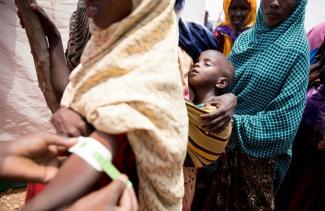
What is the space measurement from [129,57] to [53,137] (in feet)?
0.94

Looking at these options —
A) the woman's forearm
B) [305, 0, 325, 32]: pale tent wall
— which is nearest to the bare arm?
the woman's forearm

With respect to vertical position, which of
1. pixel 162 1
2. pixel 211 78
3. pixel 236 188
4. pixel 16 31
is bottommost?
pixel 236 188

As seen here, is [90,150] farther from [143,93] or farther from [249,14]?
[249,14]

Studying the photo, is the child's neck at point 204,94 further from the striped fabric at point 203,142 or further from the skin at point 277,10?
the skin at point 277,10

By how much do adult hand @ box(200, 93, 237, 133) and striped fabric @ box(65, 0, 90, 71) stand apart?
2.35 ft

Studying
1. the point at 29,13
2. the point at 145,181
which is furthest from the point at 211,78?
the point at 29,13

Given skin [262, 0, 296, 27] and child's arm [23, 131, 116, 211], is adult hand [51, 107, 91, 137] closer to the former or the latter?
child's arm [23, 131, 116, 211]

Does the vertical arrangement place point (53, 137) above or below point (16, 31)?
above

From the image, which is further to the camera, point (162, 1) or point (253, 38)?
point (253, 38)

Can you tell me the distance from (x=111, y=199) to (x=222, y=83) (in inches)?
37.7

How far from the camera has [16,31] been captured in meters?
2.80

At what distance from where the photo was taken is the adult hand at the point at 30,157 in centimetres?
80

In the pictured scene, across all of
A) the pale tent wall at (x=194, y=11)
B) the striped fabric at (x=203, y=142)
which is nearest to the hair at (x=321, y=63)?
the striped fabric at (x=203, y=142)

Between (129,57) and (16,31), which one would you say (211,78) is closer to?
(129,57)
